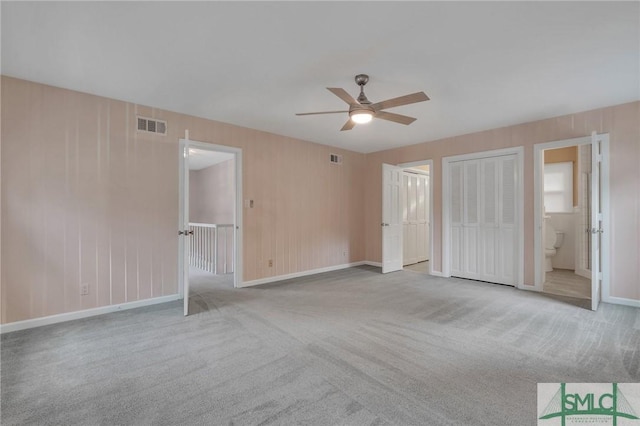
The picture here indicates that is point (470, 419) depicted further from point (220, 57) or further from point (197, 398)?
point (220, 57)

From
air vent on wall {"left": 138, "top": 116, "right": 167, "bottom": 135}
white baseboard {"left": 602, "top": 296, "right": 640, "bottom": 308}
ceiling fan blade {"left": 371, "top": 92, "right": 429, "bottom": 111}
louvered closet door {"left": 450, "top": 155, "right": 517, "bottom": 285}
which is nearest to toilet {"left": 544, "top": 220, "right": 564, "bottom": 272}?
louvered closet door {"left": 450, "top": 155, "right": 517, "bottom": 285}

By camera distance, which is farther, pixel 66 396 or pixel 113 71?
pixel 113 71

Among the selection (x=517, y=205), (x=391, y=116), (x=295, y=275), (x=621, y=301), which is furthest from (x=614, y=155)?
(x=295, y=275)

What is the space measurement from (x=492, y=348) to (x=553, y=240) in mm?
4673

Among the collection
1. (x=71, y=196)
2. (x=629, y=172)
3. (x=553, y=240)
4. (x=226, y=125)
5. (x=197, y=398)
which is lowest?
(x=197, y=398)

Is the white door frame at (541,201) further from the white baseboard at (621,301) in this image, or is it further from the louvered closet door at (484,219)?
the louvered closet door at (484,219)

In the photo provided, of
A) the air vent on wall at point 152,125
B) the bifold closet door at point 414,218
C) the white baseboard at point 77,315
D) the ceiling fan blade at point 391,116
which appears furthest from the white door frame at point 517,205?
the air vent on wall at point 152,125

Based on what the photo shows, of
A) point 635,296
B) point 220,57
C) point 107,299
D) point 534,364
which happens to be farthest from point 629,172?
point 107,299

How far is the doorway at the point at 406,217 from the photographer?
579 cm

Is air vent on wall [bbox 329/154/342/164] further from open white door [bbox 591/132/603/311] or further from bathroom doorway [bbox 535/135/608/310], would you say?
open white door [bbox 591/132/603/311]

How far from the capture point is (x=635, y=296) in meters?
3.73

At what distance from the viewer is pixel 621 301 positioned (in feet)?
12.5

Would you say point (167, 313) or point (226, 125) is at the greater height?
point (226, 125)

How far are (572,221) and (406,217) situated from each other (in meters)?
3.22
